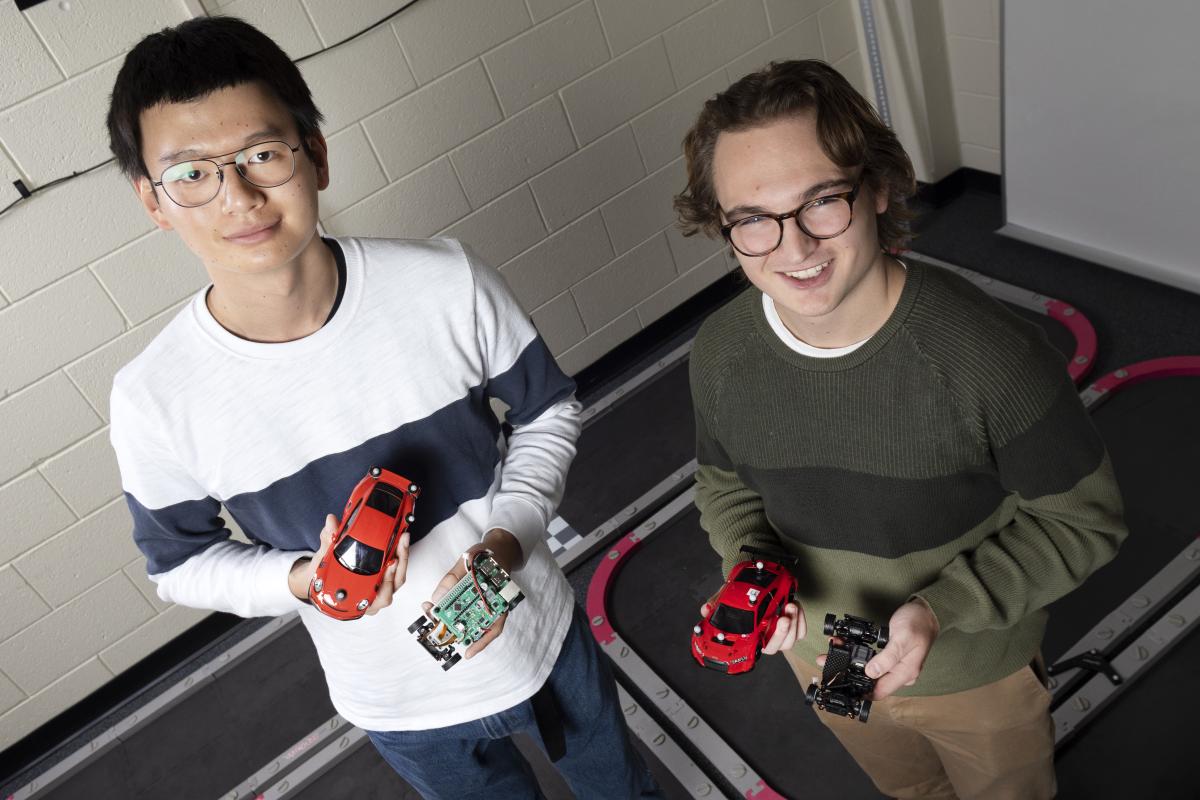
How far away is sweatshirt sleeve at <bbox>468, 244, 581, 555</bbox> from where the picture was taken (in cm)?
158

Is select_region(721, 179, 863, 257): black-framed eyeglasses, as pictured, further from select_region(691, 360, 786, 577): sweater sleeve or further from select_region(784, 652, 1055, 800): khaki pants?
select_region(784, 652, 1055, 800): khaki pants

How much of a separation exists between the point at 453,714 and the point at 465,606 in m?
0.31

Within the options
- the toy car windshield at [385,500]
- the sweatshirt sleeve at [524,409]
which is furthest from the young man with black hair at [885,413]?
the toy car windshield at [385,500]

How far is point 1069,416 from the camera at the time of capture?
1257 millimetres

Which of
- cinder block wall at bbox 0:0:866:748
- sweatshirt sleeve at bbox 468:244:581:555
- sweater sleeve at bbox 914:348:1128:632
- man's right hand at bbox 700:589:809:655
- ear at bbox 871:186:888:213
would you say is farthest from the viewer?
cinder block wall at bbox 0:0:866:748

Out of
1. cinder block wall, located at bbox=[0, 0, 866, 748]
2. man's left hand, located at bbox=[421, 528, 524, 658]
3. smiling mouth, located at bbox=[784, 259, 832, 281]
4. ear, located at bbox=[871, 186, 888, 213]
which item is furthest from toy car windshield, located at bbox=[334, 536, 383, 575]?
cinder block wall, located at bbox=[0, 0, 866, 748]

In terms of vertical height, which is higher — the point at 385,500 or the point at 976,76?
the point at 385,500

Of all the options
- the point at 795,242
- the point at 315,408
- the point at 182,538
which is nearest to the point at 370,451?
the point at 315,408

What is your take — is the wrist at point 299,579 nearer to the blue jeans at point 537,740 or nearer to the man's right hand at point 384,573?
the man's right hand at point 384,573

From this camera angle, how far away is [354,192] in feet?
10.5

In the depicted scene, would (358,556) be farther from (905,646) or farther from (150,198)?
(905,646)

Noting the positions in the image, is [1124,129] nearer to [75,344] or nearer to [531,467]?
[531,467]

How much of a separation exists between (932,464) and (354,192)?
2.45 meters

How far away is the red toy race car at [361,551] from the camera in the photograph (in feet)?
4.58
